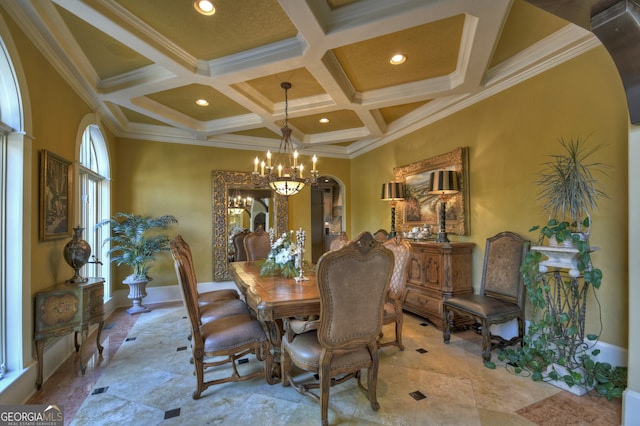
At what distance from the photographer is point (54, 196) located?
2.69m

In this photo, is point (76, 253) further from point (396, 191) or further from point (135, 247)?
point (396, 191)

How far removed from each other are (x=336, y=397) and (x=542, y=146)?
9.93 feet

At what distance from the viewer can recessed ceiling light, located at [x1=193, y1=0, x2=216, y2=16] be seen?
2129mm

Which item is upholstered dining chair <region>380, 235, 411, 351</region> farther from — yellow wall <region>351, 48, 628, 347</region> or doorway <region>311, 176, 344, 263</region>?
doorway <region>311, 176, 344, 263</region>

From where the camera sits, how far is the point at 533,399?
2.10 m

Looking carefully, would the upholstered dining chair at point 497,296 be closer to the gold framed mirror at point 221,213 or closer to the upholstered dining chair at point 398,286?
the upholstered dining chair at point 398,286

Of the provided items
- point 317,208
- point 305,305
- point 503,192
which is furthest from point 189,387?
point 317,208

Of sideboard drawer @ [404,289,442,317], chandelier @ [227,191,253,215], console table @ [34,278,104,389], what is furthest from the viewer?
chandelier @ [227,191,253,215]

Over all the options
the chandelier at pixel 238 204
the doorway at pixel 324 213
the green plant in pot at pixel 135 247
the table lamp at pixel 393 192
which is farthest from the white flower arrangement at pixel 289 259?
the doorway at pixel 324 213

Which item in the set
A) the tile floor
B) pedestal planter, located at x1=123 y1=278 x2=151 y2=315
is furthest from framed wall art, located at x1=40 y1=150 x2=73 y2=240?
pedestal planter, located at x1=123 y1=278 x2=151 y2=315

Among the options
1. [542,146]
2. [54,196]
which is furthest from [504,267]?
[54,196]

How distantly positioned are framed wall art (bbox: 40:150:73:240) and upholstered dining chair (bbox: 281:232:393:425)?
249cm

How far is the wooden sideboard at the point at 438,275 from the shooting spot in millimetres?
3393

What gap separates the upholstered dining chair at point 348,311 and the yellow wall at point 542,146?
2.05 meters
